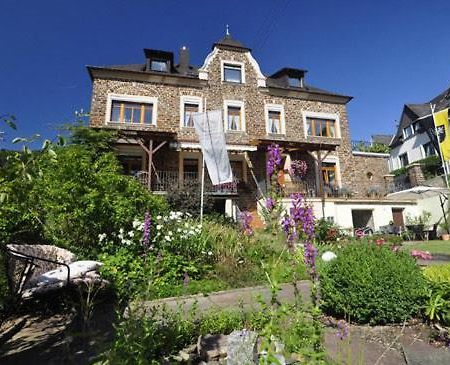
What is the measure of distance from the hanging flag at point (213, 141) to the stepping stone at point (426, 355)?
25.4ft

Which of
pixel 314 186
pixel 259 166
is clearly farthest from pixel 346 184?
pixel 259 166

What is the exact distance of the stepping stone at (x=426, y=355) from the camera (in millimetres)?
2461

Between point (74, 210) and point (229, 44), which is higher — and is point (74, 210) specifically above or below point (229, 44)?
below

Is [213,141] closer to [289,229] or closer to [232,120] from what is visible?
[232,120]

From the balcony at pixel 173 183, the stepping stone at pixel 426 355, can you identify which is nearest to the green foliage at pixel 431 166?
the balcony at pixel 173 183

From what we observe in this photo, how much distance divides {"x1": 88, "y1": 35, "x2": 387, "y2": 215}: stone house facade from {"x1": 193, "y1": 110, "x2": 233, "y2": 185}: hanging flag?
3961 mm

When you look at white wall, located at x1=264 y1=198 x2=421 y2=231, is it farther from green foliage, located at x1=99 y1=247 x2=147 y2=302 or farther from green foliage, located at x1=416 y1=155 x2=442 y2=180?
green foliage, located at x1=99 y1=247 x2=147 y2=302

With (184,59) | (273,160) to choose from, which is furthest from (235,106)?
(273,160)

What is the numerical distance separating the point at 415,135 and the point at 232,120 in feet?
68.9

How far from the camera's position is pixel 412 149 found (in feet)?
89.5

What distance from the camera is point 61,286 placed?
3.73 metres

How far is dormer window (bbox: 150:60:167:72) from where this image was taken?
1609cm

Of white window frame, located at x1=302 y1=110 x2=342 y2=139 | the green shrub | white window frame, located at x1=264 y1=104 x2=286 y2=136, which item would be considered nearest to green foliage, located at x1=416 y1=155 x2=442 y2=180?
white window frame, located at x1=302 y1=110 x2=342 y2=139

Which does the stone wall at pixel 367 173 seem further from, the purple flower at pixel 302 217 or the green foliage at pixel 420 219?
the purple flower at pixel 302 217
